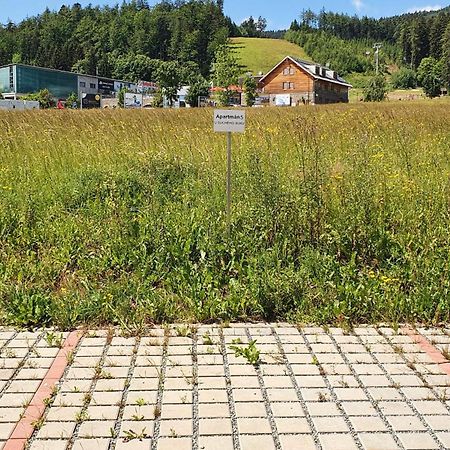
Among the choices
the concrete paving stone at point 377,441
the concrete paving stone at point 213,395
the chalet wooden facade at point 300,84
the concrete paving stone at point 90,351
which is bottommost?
the concrete paving stone at point 377,441

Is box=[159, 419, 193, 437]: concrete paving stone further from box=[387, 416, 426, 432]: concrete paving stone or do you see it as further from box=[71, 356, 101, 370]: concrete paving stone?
box=[387, 416, 426, 432]: concrete paving stone

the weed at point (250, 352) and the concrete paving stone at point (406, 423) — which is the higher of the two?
the weed at point (250, 352)

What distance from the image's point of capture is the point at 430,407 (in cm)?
320

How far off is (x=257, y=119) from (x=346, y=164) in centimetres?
671

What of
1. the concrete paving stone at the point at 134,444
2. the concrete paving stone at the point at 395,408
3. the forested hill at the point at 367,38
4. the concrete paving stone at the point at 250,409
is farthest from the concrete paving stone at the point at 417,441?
the forested hill at the point at 367,38

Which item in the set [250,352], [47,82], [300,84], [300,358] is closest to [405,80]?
[300,84]

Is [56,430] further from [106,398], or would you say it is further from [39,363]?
[39,363]

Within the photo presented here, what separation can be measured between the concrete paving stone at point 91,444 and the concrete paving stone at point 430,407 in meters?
1.75

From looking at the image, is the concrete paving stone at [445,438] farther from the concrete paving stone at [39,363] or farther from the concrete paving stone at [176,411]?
the concrete paving stone at [39,363]

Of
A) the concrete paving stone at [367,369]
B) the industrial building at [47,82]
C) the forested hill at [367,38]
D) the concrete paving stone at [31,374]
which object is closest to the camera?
the concrete paving stone at [31,374]

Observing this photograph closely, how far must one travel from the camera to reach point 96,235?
5812 mm

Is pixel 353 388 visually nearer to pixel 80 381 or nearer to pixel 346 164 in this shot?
pixel 80 381

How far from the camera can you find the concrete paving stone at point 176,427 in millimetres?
2904

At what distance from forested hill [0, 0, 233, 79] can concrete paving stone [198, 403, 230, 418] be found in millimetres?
133795
